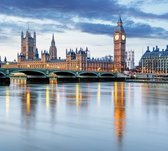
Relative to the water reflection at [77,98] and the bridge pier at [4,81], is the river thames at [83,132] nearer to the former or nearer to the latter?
the water reflection at [77,98]

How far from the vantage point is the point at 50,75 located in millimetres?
95000

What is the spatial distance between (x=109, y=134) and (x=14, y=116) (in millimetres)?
7216

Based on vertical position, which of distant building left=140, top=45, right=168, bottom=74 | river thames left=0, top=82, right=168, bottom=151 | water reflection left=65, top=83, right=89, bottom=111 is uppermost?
distant building left=140, top=45, right=168, bottom=74

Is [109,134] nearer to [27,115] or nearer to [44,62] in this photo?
[27,115]

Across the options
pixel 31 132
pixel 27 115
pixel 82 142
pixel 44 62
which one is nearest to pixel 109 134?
pixel 82 142

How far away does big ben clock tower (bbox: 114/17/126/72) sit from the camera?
168250 millimetres

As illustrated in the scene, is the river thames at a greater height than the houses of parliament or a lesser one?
lesser

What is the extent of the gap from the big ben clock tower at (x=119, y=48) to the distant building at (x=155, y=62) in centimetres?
1046

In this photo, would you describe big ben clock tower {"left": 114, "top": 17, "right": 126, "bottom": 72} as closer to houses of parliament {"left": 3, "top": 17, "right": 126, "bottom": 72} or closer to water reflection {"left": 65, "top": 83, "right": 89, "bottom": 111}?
houses of parliament {"left": 3, "top": 17, "right": 126, "bottom": 72}

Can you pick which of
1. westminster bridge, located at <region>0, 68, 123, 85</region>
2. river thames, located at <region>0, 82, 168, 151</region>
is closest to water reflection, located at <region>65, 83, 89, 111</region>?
river thames, located at <region>0, 82, 168, 151</region>

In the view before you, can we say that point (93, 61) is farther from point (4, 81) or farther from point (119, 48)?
point (4, 81)

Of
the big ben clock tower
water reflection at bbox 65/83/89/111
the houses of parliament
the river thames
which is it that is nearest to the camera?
the river thames

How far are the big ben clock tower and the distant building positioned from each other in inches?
412

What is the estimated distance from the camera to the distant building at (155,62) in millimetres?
160550
